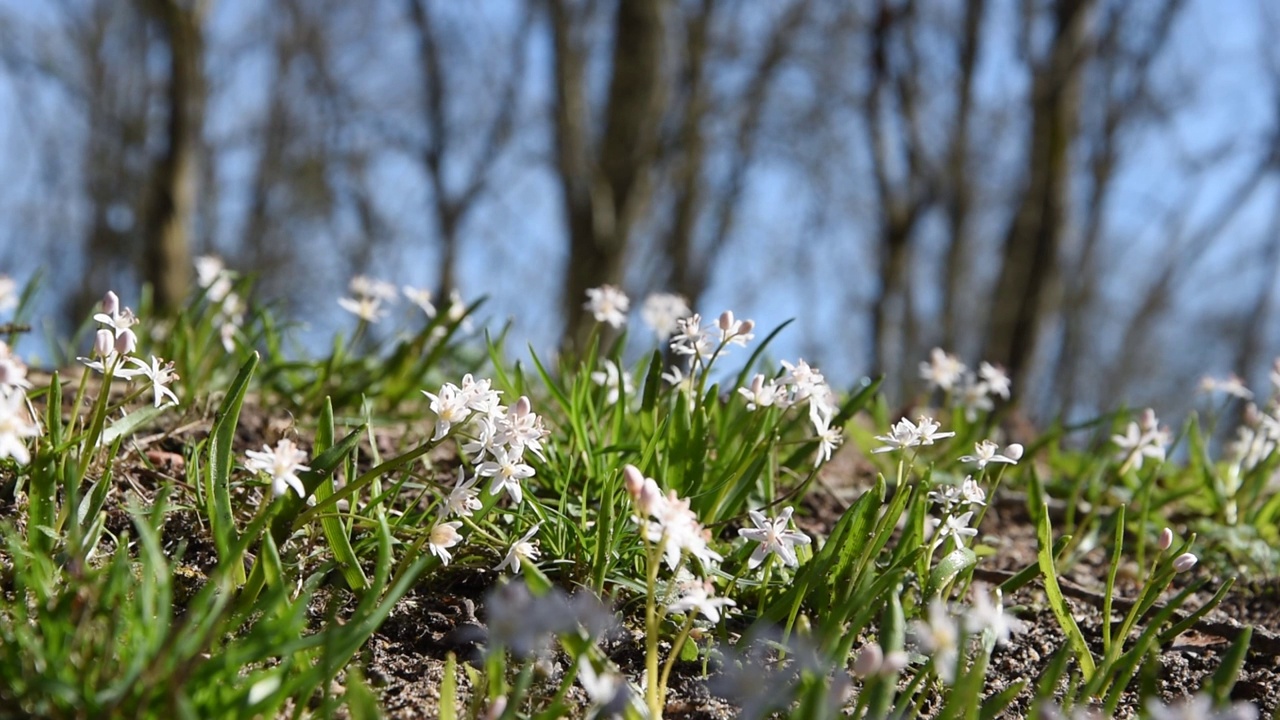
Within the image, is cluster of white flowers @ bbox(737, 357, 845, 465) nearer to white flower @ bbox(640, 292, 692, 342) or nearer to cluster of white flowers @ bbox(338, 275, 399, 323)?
white flower @ bbox(640, 292, 692, 342)

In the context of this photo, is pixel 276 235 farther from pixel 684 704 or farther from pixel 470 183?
pixel 684 704

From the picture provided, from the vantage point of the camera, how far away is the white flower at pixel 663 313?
2.51 meters

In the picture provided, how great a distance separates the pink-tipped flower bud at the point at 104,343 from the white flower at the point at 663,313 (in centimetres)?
127

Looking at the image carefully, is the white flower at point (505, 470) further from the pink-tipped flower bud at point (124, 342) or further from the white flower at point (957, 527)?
the white flower at point (957, 527)

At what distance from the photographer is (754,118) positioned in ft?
48.5

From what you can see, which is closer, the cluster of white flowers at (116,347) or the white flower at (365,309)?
the cluster of white flowers at (116,347)

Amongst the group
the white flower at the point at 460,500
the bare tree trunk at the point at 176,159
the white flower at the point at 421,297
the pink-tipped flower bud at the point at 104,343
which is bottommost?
the white flower at the point at 460,500

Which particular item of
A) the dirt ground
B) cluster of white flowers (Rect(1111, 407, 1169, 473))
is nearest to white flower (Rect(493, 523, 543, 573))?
the dirt ground

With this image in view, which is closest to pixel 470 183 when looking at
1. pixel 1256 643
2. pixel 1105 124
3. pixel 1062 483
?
pixel 1105 124

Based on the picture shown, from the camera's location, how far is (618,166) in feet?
26.3

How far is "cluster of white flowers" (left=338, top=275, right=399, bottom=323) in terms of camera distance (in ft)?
8.28

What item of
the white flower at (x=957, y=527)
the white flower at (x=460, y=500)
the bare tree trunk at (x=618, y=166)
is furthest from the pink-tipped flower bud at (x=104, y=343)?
the bare tree trunk at (x=618, y=166)

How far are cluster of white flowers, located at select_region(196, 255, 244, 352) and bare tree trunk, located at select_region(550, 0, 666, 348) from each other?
181 inches

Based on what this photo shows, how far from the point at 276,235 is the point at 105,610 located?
71.5 ft
